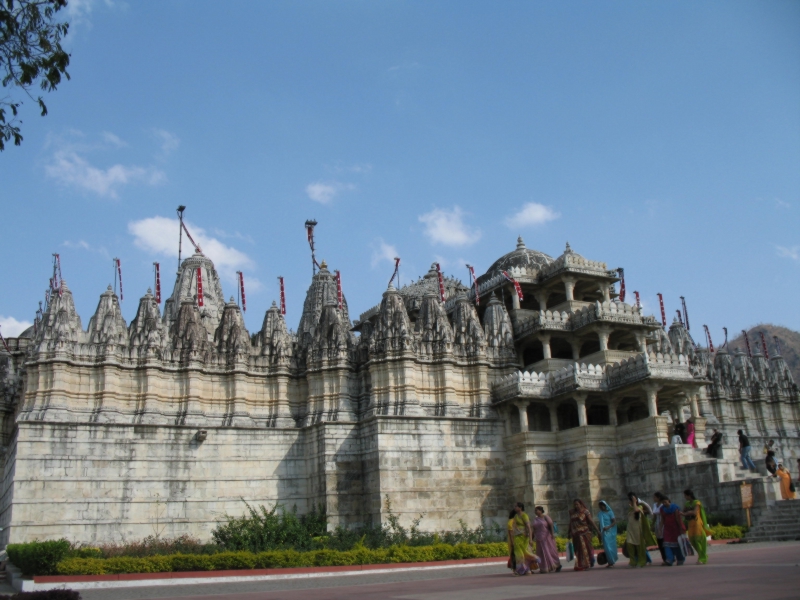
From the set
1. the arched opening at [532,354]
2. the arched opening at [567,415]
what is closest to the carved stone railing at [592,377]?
the arched opening at [567,415]

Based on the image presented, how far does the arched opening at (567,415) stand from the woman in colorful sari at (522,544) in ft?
65.0

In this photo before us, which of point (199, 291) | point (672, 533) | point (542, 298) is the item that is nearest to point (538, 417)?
point (542, 298)

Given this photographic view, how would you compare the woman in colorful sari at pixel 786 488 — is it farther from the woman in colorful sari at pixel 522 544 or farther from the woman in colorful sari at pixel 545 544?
the woman in colorful sari at pixel 522 544

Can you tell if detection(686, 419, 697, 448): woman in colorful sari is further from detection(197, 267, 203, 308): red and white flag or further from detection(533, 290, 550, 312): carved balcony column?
detection(197, 267, 203, 308): red and white flag

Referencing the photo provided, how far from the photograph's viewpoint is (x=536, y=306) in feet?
140

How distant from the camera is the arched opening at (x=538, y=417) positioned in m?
37.4

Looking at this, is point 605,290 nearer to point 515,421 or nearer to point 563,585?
point 515,421

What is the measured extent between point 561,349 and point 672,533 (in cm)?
2424

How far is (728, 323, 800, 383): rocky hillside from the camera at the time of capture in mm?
130375

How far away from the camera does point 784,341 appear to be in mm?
143125

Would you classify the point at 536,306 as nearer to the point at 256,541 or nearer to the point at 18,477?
the point at 256,541

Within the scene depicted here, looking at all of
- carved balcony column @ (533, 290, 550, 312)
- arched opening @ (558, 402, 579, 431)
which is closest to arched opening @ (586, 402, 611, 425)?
arched opening @ (558, 402, 579, 431)

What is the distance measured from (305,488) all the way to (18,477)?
11.4m

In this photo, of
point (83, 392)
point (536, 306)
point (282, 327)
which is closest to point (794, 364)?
point (536, 306)
